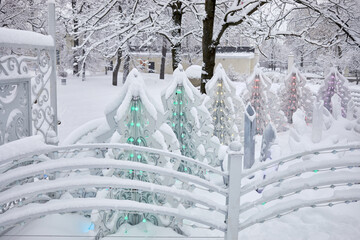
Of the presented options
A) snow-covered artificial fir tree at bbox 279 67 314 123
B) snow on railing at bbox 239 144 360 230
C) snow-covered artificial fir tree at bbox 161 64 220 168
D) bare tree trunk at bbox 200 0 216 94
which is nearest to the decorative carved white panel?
snow-covered artificial fir tree at bbox 161 64 220 168

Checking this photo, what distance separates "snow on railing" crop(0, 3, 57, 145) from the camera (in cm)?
371

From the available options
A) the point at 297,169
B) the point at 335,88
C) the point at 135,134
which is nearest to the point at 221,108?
the point at 135,134

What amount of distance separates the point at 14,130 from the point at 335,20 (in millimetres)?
9893

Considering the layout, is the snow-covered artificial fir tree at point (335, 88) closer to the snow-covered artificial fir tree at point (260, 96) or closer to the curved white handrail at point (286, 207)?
the snow-covered artificial fir tree at point (260, 96)

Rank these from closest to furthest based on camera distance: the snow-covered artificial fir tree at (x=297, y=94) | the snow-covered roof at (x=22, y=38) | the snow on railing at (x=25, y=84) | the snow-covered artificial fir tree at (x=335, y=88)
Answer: the snow-covered roof at (x=22, y=38) < the snow on railing at (x=25, y=84) < the snow-covered artificial fir tree at (x=335, y=88) < the snow-covered artificial fir tree at (x=297, y=94)

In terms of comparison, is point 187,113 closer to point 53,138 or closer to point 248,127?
point 248,127

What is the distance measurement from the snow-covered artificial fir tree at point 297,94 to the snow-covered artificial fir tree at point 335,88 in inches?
21.9

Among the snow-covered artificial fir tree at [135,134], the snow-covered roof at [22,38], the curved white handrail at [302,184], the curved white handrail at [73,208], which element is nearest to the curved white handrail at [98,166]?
the curved white handrail at [73,208]

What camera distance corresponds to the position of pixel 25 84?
4.18 m

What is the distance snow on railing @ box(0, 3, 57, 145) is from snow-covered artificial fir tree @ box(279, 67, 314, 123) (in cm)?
838

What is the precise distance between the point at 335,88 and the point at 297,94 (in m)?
1.22

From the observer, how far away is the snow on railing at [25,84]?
3.71m

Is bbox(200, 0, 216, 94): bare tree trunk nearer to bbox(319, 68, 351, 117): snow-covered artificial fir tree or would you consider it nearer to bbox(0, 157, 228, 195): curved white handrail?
bbox(319, 68, 351, 117): snow-covered artificial fir tree

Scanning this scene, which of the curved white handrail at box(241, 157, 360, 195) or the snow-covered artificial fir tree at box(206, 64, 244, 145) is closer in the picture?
the curved white handrail at box(241, 157, 360, 195)
